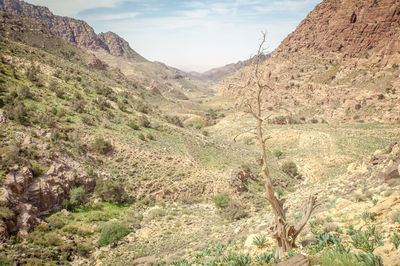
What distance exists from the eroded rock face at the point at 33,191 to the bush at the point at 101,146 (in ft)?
11.5

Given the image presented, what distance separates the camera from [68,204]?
14891 mm

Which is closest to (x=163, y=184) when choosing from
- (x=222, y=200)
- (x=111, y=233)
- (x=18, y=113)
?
(x=222, y=200)

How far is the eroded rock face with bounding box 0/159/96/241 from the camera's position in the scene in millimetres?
11361

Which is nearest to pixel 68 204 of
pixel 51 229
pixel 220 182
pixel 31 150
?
pixel 51 229

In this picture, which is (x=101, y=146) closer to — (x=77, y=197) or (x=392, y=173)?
(x=77, y=197)

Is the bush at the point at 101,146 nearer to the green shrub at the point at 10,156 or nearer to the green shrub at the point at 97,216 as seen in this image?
the green shrub at the point at 10,156

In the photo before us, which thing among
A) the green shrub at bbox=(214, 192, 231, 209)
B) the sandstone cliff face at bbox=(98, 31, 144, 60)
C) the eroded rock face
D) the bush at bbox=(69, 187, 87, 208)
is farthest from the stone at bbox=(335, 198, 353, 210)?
the sandstone cliff face at bbox=(98, 31, 144, 60)

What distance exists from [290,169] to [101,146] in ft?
71.3

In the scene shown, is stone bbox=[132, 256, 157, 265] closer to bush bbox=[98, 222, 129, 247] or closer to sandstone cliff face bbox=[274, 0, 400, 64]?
bush bbox=[98, 222, 129, 247]

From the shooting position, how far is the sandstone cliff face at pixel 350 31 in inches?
2253

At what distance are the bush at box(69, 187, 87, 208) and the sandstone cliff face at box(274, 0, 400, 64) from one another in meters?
66.7

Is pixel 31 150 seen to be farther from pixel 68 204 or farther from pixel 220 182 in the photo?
pixel 220 182

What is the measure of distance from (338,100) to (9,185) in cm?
6220

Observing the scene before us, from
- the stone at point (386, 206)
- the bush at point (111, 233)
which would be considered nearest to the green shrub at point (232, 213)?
the bush at point (111, 233)
